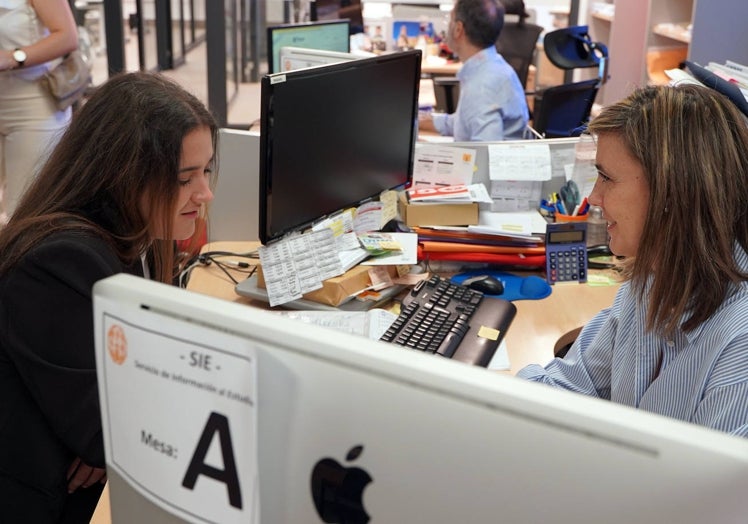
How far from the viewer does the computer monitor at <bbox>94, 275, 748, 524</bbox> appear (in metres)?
0.52

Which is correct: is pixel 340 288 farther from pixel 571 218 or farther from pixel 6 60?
pixel 6 60

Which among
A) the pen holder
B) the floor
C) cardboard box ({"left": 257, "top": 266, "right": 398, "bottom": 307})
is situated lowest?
the floor

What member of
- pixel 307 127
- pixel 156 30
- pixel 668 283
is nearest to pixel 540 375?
pixel 668 283

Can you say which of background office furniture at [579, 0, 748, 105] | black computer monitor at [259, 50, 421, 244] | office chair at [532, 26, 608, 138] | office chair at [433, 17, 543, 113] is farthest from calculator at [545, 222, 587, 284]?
office chair at [433, 17, 543, 113]

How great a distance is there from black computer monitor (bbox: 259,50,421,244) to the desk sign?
1.06 m

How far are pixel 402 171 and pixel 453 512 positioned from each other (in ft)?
5.36

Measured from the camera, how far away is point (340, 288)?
1816 mm

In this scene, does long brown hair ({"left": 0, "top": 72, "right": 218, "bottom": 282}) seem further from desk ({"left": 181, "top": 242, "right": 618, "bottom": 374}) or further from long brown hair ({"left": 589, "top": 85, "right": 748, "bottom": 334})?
long brown hair ({"left": 589, "top": 85, "right": 748, "bottom": 334})

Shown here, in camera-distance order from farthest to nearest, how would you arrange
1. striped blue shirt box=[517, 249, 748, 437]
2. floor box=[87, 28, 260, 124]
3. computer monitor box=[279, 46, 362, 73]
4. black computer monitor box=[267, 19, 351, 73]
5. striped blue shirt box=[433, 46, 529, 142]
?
floor box=[87, 28, 260, 124], striped blue shirt box=[433, 46, 529, 142], black computer monitor box=[267, 19, 351, 73], computer monitor box=[279, 46, 362, 73], striped blue shirt box=[517, 249, 748, 437]

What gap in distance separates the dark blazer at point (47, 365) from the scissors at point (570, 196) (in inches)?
54.4

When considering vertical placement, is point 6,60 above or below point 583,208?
above

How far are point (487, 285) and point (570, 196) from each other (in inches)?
19.8

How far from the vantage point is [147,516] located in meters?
0.69

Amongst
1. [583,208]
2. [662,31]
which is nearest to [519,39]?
[662,31]
